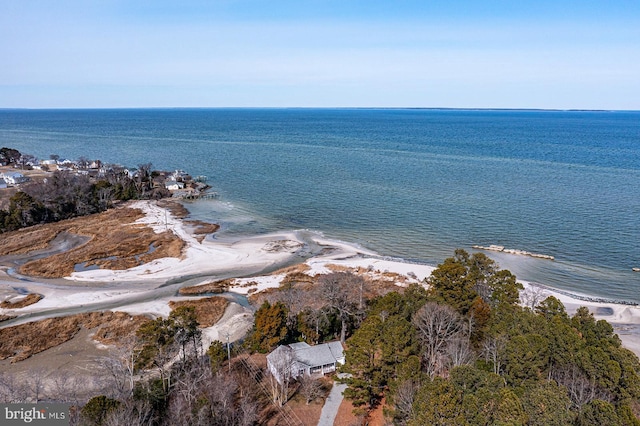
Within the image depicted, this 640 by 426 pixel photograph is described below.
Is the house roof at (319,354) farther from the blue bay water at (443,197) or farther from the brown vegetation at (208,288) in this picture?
the blue bay water at (443,197)

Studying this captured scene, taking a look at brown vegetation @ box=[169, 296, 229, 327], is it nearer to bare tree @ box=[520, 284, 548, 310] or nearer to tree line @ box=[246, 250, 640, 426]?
tree line @ box=[246, 250, 640, 426]

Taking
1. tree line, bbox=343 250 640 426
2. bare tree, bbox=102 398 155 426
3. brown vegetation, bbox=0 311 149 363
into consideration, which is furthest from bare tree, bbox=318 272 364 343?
brown vegetation, bbox=0 311 149 363

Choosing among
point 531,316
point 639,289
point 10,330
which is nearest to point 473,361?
point 531,316

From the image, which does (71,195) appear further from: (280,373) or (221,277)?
(280,373)

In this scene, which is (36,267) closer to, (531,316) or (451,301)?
(451,301)

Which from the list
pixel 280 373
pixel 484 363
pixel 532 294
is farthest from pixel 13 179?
pixel 484 363

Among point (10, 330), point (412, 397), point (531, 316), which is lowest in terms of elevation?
point (10, 330)
